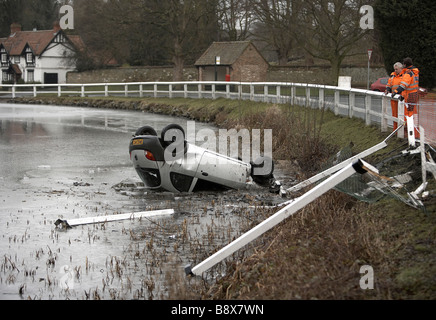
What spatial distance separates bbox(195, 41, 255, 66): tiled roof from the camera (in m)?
50.4

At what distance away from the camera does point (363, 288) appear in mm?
6207

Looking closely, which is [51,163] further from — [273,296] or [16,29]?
[16,29]

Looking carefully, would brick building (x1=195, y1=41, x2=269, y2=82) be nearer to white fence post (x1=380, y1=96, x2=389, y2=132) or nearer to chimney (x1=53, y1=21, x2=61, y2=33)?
chimney (x1=53, y1=21, x2=61, y2=33)

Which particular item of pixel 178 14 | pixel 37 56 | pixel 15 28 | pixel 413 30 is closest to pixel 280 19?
pixel 178 14

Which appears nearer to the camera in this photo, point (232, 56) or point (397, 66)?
point (397, 66)

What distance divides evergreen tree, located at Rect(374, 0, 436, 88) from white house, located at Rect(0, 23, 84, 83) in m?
53.2

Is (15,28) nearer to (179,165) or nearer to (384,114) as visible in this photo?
(384,114)

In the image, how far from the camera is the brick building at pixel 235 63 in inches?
1989

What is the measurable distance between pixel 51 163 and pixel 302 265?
11.7 metres

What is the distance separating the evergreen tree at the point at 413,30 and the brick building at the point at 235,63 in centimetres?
2177

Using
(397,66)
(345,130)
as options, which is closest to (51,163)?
(345,130)

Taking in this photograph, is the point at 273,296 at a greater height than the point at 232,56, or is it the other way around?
the point at 232,56

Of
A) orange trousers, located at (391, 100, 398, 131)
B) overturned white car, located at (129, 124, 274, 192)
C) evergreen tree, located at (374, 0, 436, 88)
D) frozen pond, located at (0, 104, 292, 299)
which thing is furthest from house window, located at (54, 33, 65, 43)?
orange trousers, located at (391, 100, 398, 131)

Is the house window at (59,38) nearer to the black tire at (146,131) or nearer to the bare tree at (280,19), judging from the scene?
the bare tree at (280,19)
